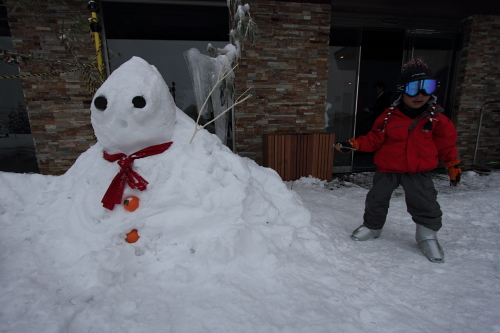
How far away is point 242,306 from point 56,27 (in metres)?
5.42

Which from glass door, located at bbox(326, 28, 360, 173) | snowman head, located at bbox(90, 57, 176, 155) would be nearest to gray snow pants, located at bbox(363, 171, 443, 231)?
snowman head, located at bbox(90, 57, 176, 155)

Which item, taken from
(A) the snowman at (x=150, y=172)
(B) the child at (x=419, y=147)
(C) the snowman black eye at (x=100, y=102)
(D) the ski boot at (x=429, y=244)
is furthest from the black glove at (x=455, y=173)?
(C) the snowman black eye at (x=100, y=102)

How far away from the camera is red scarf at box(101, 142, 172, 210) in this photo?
1982 millimetres

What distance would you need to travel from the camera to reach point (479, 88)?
19.5 feet

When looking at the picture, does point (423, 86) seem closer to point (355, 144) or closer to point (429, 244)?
point (355, 144)

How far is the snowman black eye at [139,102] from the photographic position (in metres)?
1.94

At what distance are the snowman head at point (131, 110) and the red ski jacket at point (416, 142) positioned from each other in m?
2.12

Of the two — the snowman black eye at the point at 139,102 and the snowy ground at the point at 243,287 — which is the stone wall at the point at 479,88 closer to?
the snowy ground at the point at 243,287

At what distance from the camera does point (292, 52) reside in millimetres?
5070

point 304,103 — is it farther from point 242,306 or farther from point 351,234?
point 242,306

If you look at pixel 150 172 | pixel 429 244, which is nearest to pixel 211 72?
pixel 150 172

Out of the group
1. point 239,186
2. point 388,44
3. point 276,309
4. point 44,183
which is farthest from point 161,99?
point 388,44

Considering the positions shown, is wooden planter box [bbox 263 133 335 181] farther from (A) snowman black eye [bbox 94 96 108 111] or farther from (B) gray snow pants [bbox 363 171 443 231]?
(A) snowman black eye [bbox 94 96 108 111]

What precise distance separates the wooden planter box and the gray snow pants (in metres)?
2.25
